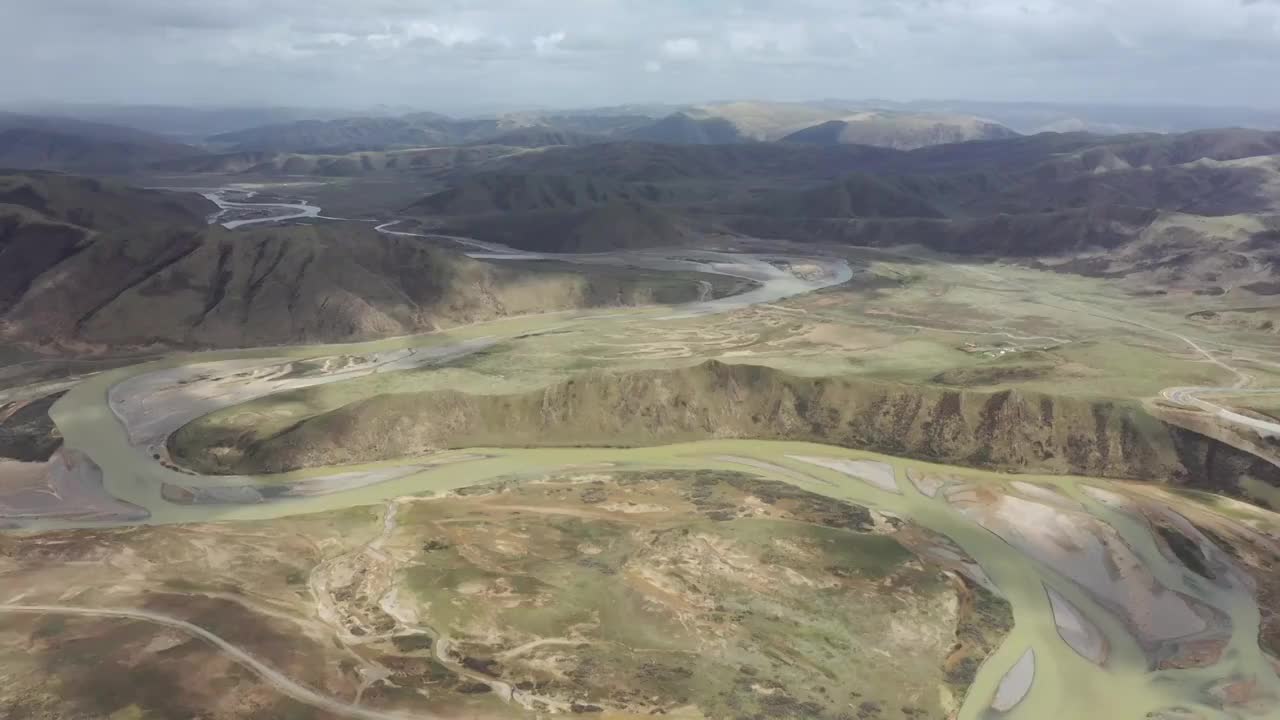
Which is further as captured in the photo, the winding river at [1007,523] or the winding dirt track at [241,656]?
the winding river at [1007,523]

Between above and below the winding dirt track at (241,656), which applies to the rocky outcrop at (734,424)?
above

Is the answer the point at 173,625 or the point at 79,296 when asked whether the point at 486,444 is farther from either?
the point at 79,296

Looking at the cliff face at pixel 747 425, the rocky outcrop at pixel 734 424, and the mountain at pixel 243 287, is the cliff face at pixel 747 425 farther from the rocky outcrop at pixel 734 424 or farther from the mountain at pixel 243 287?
the mountain at pixel 243 287

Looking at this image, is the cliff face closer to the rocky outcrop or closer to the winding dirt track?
the rocky outcrop

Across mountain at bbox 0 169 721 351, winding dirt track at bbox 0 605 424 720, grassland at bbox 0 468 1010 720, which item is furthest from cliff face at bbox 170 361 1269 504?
mountain at bbox 0 169 721 351

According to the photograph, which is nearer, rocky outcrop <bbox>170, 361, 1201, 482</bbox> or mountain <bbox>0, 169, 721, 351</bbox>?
rocky outcrop <bbox>170, 361, 1201, 482</bbox>

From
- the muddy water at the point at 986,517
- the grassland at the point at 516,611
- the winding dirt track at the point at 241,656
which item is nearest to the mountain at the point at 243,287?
the muddy water at the point at 986,517

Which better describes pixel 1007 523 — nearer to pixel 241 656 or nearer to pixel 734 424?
pixel 734 424
